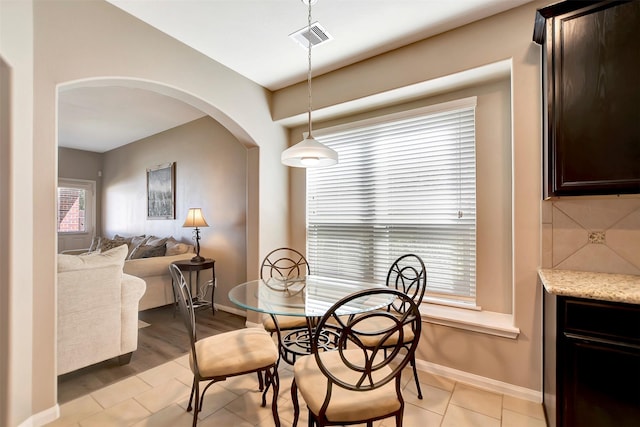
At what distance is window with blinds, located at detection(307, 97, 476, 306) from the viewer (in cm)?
258

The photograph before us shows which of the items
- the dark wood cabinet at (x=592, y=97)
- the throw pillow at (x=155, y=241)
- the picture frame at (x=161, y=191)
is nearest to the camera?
the dark wood cabinet at (x=592, y=97)

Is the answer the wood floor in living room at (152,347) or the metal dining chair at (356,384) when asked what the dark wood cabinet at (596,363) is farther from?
the wood floor in living room at (152,347)

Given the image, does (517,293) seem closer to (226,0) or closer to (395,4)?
(395,4)

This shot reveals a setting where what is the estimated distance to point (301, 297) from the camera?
2031mm

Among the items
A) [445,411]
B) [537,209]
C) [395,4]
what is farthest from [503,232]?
[395,4]

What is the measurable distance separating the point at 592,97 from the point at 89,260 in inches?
142

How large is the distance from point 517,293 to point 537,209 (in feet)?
2.01

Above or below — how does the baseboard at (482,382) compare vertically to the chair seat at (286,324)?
below

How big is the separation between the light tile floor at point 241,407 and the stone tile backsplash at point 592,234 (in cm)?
104

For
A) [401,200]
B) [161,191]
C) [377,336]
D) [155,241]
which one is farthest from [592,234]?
[161,191]

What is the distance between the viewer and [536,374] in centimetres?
200

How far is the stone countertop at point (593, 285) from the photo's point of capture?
129 cm

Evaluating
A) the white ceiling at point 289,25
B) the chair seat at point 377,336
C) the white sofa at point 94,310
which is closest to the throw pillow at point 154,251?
the white sofa at point 94,310

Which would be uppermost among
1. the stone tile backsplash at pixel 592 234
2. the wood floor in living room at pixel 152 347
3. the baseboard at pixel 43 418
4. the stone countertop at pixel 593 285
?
the stone tile backsplash at pixel 592 234
